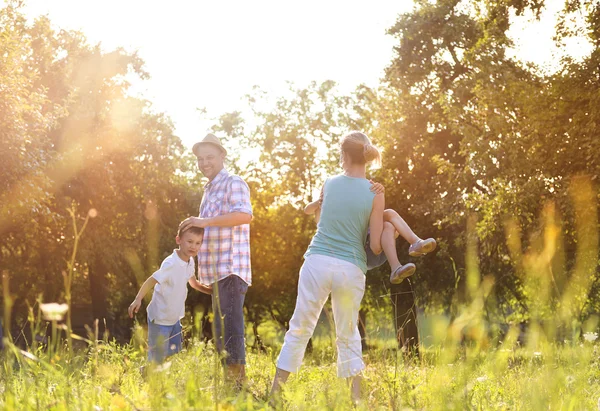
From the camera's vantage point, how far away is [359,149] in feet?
17.1

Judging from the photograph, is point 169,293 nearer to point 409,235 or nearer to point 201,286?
point 201,286

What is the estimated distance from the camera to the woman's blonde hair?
5.19 meters

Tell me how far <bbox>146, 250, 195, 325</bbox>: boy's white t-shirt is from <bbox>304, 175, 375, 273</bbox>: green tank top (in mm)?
1684

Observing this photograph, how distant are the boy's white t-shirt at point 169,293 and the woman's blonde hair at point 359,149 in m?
1.91

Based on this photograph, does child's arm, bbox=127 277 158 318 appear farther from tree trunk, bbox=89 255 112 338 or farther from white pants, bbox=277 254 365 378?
tree trunk, bbox=89 255 112 338

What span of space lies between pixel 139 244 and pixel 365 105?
10.3 metres

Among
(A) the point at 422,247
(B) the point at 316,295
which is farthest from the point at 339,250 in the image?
(A) the point at 422,247

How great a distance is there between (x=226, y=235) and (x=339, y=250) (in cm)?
125

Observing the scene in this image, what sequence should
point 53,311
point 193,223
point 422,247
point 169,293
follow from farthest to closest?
1. point 169,293
2. point 193,223
3. point 422,247
4. point 53,311

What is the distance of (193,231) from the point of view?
20.8ft

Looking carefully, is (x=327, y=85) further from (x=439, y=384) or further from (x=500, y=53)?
(x=439, y=384)

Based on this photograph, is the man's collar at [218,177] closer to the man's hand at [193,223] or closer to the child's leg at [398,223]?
the man's hand at [193,223]

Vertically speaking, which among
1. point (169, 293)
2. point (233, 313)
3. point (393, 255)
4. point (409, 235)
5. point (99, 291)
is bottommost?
point (99, 291)

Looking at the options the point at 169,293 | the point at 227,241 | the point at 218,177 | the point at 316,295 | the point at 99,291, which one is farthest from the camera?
the point at 99,291
